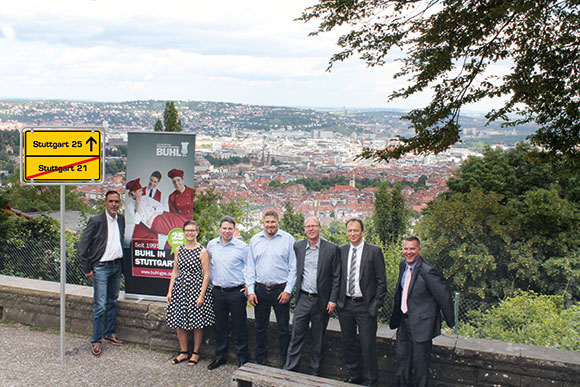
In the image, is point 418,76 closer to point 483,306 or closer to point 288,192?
point 483,306

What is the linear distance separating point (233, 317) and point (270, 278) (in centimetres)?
55

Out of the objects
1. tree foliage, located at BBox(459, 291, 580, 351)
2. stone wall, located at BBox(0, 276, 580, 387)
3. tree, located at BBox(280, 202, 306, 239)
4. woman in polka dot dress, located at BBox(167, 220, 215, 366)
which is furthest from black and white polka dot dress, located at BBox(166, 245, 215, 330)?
tree, located at BBox(280, 202, 306, 239)

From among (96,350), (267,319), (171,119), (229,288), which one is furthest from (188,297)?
(171,119)

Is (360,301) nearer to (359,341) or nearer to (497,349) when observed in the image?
(359,341)

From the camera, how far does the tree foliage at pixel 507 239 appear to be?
37.2 meters

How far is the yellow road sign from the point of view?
5.16 metres

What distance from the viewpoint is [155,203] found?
579 centimetres

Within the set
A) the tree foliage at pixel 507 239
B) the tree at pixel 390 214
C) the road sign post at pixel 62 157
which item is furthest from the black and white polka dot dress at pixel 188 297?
the tree at pixel 390 214

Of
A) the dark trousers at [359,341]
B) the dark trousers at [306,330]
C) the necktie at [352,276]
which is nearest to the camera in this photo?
the dark trousers at [359,341]

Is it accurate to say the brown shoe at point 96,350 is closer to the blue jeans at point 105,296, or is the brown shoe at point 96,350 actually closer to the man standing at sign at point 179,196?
the blue jeans at point 105,296

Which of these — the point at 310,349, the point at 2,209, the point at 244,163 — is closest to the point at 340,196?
the point at 244,163

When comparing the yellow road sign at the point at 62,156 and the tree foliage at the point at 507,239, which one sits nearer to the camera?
the yellow road sign at the point at 62,156

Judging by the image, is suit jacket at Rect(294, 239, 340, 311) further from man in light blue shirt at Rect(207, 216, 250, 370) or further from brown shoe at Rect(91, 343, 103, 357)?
brown shoe at Rect(91, 343, 103, 357)

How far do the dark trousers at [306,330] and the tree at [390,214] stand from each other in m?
48.8
